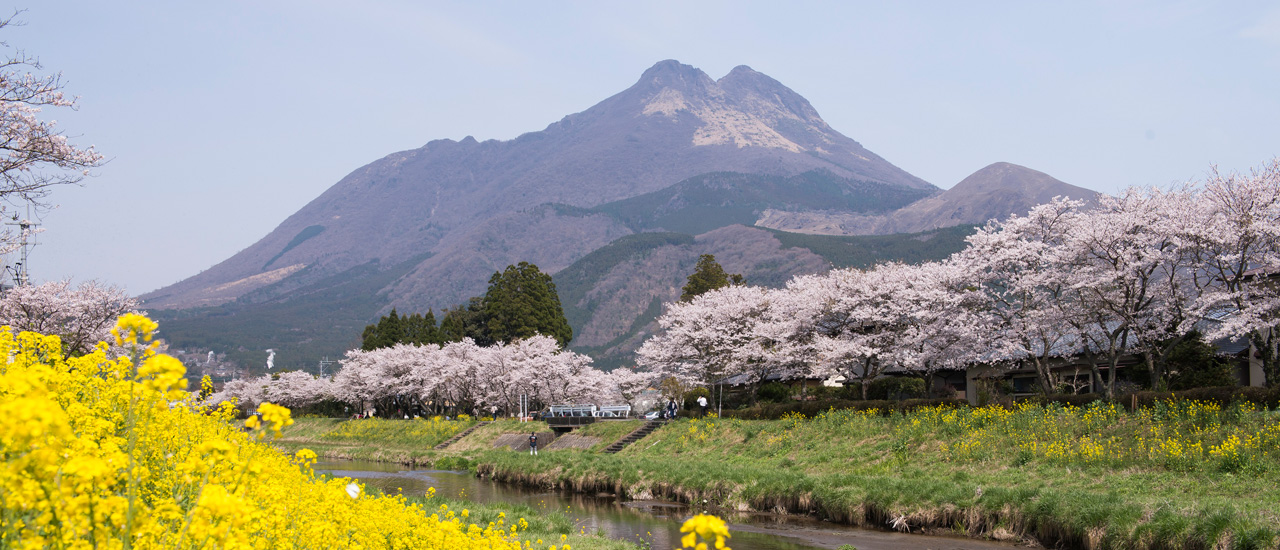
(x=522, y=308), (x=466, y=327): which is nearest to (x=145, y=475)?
(x=522, y=308)

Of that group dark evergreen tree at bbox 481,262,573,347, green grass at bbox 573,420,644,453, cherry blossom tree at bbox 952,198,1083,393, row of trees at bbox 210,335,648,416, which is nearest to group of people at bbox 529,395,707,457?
green grass at bbox 573,420,644,453

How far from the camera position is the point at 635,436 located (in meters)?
39.2

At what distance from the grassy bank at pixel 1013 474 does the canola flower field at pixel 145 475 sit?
41.7 ft

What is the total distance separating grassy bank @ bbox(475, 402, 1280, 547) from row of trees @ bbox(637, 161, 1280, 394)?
425 cm

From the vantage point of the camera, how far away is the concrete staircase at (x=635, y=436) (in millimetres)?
38306

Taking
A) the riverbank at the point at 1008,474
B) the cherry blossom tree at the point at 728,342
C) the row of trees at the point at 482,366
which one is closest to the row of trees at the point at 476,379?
the row of trees at the point at 482,366

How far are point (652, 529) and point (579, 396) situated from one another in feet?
139

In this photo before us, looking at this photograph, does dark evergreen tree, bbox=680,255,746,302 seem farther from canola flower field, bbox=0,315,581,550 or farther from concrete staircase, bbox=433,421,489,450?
canola flower field, bbox=0,315,581,550

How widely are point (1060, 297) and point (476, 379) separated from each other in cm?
4208

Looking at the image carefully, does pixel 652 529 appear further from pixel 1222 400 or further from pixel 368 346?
pixel 368 346

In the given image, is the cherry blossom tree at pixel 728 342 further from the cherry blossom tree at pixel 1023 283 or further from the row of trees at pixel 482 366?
the row of trees at pixel 482 366

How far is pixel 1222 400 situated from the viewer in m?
20.3

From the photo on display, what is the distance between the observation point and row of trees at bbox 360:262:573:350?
2675 inches

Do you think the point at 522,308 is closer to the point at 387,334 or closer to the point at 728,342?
the point at 387,334
